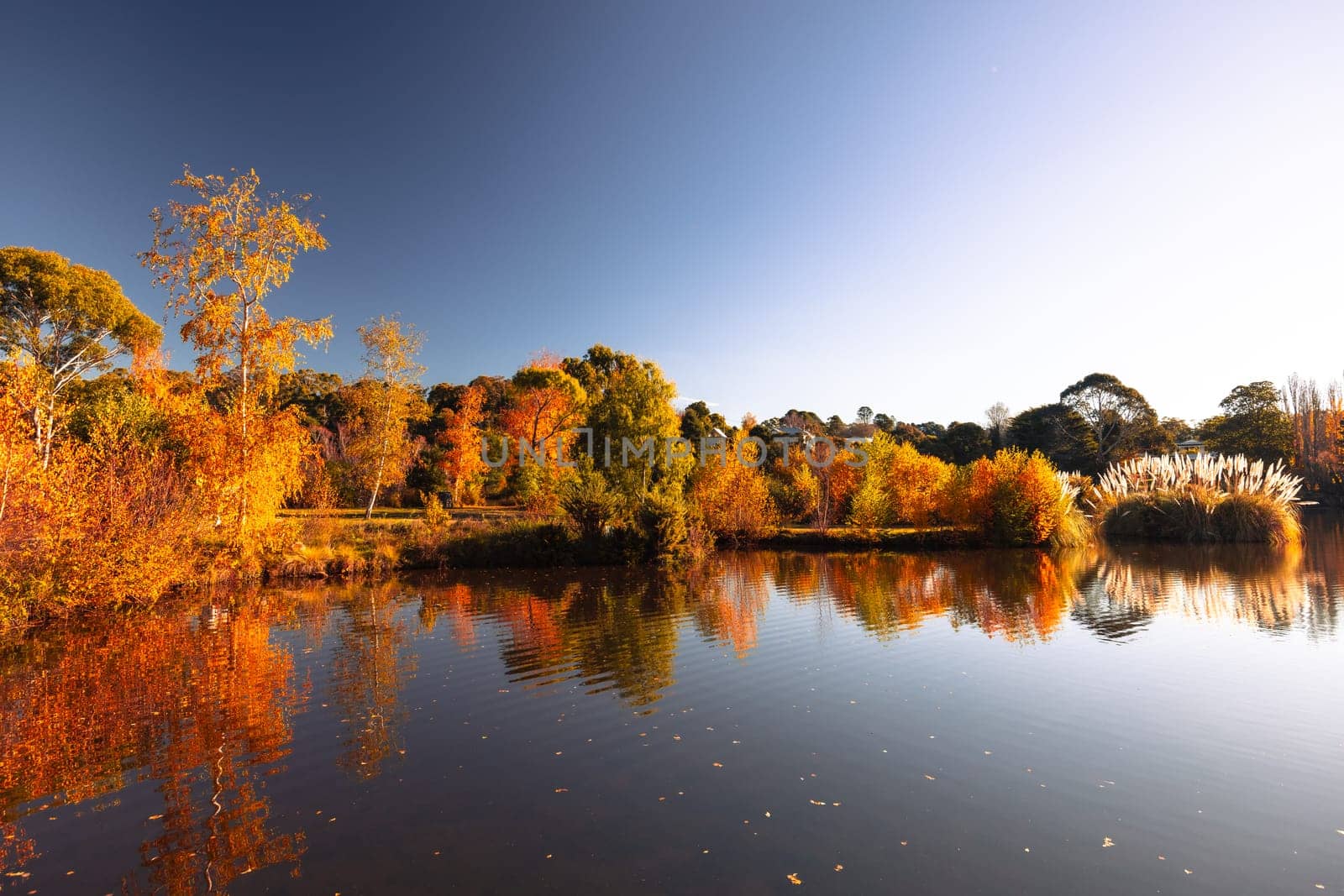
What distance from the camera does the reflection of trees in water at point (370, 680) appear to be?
673 centimetres

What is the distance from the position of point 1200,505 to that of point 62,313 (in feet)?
160

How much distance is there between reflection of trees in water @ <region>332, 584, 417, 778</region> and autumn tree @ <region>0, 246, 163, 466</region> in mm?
22017

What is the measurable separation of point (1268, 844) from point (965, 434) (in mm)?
53774

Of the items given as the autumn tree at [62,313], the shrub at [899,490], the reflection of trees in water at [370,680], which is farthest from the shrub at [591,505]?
the autumn tree at [62,313]

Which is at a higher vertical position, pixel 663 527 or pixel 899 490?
pixel 899 490

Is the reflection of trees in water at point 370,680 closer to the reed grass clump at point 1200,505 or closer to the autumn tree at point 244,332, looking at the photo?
the autumn tree at point 244,332

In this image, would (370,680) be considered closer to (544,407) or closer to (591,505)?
(591,505)

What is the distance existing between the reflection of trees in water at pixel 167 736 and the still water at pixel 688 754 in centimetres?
4

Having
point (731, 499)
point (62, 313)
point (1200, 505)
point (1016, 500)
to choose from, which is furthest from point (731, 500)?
point (62, 313)

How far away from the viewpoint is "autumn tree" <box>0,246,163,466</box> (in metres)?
25.9

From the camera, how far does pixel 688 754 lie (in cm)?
655

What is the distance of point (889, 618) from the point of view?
1288cm

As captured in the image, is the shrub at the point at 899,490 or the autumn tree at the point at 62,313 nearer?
the autumn tree at the point at 62,313

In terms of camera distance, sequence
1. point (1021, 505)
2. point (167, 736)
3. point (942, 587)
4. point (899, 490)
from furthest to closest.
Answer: point (899, 490), point (1021, 505), point (942, 587), point (167, 736)
